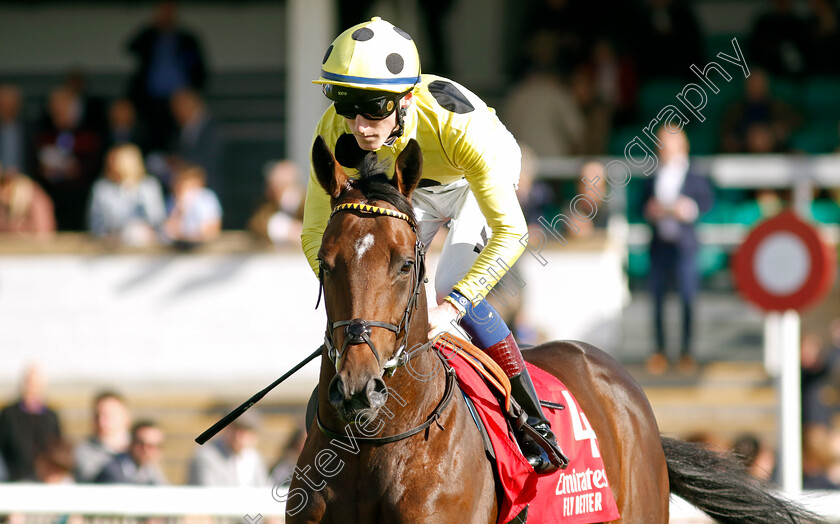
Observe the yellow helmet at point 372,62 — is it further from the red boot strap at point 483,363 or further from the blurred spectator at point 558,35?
the blurred spectator at point 558,35

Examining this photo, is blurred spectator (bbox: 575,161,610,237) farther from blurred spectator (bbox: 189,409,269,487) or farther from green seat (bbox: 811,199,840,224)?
blurred spectator (bbox: 189,409,269,487)

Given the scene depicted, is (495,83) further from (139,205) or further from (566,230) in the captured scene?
(139,205)

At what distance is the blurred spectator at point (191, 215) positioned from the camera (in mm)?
9844

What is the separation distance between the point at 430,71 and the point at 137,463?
21.8 ft

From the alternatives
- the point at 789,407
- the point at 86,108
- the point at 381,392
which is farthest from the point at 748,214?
the point at 381,392

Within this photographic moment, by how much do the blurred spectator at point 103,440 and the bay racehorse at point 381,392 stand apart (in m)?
4.09

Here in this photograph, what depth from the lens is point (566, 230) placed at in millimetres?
9727

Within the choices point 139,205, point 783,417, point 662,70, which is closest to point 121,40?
point 139,205

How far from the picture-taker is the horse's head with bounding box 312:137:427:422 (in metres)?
3.24

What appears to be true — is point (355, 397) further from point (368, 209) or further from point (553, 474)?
point (553, 474)

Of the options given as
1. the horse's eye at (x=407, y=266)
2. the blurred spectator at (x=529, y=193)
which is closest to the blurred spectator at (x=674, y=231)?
the blurred spectator at (x=529, y=193)

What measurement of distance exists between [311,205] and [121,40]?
1013cm

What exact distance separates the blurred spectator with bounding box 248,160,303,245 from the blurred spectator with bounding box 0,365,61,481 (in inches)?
95.7

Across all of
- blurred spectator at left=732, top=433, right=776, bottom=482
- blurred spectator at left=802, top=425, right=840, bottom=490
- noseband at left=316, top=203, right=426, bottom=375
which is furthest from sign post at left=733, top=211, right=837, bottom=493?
noseband at left=316, top=203, right=426, bottom=375
